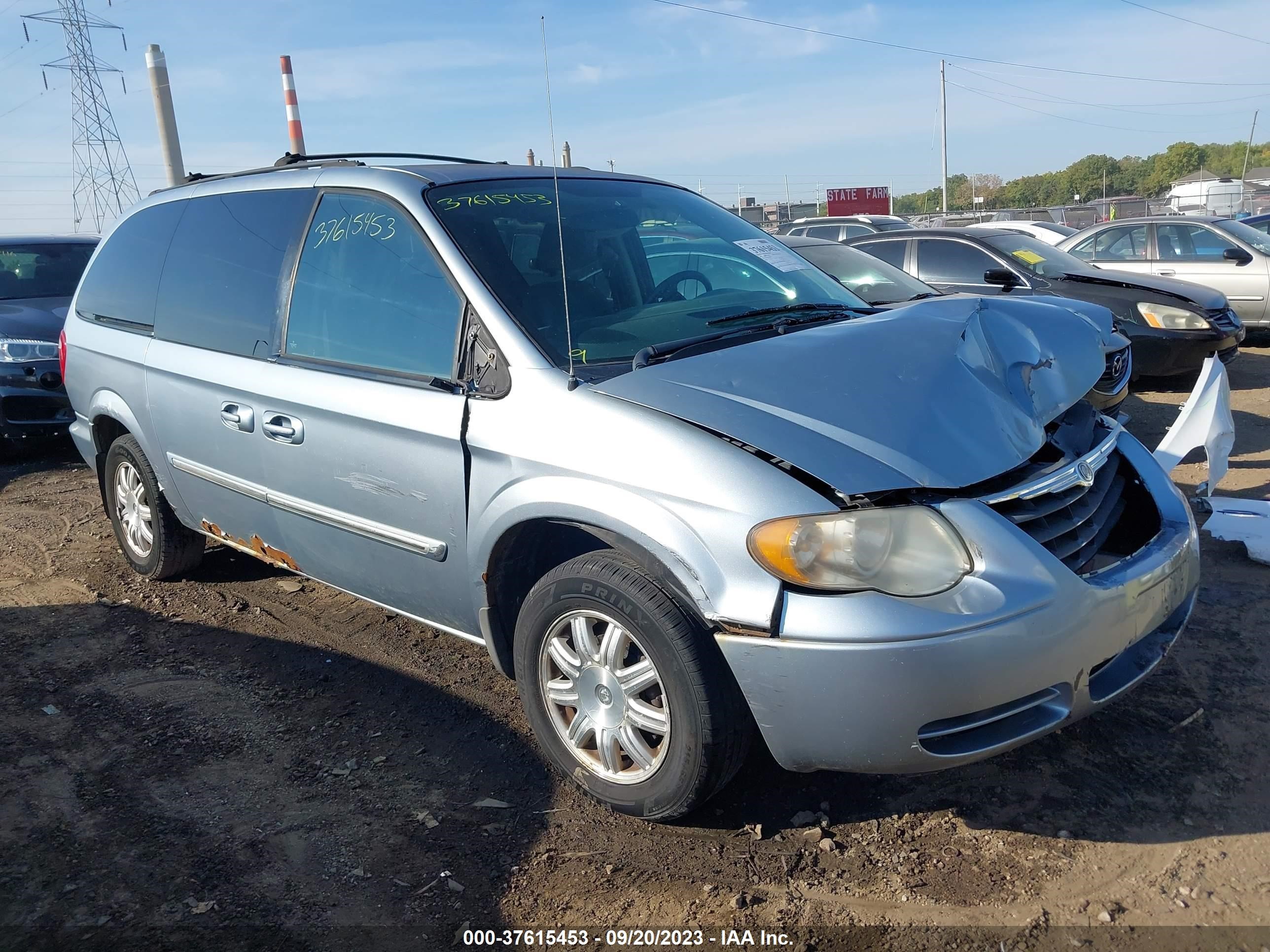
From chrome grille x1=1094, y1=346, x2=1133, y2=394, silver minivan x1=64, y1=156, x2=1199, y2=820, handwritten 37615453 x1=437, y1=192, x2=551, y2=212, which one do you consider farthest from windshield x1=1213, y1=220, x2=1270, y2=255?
handwritten 37615453 x1=437, y1=192, x2=551, y2=212

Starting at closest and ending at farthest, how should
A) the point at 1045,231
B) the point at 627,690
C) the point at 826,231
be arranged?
the point at 627,690
the point at 1045,231
the point at 826,231

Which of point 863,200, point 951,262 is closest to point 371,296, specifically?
point 951,262

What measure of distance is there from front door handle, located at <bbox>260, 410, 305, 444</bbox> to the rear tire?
1321mm

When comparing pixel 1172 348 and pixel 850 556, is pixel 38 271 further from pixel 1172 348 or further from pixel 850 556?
pixel 1172 348

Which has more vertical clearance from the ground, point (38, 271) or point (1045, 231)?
point (38, 271)

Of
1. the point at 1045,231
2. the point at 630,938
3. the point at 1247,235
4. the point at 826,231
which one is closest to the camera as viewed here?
the point at 630,938

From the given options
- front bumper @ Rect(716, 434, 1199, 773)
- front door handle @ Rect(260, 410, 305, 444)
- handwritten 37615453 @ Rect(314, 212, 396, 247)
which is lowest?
front bumper @ Rect(716, 434, 1199, 773)

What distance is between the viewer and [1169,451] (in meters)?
4.91

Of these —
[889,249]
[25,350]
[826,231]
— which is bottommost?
[25,350]

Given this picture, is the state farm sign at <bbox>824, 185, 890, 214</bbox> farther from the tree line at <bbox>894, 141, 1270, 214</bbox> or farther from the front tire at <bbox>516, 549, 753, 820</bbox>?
the front tire at <bbox>516, 549, 753, 820</bbox>

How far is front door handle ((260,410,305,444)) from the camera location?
3.40 m

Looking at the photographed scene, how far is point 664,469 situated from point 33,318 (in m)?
7.74

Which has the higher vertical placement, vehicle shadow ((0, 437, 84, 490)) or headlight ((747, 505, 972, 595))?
headlight ((747, 505, 972, 595))

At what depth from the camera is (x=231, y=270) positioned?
3938 mm
